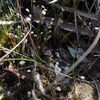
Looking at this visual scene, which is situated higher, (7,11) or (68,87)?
(7,11)

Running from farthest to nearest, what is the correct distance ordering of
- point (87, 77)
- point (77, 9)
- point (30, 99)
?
point (77, 9), point (87, 77), point (30, 99)

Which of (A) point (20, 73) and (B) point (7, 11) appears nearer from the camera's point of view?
(A) point (20, 73)

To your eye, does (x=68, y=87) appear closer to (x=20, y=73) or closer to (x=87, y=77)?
(x=87, y=77)

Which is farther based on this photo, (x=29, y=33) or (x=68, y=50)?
(x=68, y=50)

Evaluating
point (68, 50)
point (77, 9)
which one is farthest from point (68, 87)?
point (77, 9)

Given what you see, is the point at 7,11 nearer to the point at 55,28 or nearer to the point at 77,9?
the point at 55,28

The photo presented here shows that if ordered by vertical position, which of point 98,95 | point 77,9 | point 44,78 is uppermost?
point 77,9

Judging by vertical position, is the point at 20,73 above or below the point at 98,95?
above

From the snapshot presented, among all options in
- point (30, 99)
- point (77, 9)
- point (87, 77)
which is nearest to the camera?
point (30, 99)

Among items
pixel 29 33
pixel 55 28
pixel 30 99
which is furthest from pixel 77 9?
pixel 30 99
